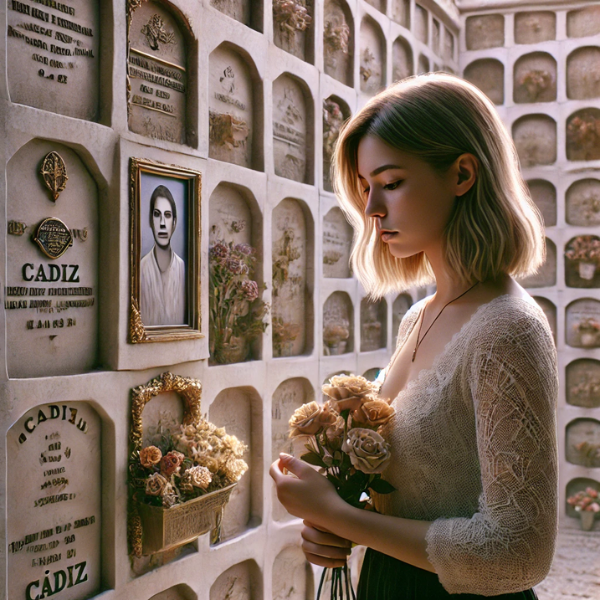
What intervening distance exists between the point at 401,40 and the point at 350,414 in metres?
2.29

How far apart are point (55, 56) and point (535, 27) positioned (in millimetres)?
2965

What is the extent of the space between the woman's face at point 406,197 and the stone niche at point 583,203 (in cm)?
280

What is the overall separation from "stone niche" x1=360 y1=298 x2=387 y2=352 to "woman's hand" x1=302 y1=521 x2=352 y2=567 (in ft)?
5.30

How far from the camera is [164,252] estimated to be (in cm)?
151

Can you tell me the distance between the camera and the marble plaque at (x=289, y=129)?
202 cm

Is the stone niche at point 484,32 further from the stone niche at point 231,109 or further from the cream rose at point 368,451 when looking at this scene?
the cream rose at point 368,451

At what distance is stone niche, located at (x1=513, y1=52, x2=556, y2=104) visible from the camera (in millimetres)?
3387

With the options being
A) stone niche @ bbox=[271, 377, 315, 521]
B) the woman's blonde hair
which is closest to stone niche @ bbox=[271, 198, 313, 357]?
stone niche @ bbox=[271, 377, 315, 521]

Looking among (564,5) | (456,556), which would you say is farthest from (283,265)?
(564,5)

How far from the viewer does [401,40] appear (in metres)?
2.80

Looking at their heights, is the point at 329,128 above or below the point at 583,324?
above

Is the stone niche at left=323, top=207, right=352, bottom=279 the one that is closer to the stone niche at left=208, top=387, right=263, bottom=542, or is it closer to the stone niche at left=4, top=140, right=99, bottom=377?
the stone niche at left=208, top=387, right=263, bottom=542

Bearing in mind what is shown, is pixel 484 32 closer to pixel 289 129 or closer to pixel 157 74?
pixel 289 129

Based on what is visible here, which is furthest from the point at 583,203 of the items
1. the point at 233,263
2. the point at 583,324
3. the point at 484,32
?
the point at 233,263
